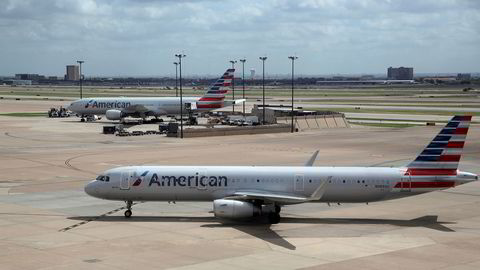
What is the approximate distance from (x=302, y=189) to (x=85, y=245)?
13.4 m

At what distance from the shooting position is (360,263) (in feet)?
106

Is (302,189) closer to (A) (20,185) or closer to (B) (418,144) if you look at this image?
(A) (20,185)

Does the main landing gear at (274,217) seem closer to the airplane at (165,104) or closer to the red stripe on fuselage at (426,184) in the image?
the red stripe on fuselage at (426,184)

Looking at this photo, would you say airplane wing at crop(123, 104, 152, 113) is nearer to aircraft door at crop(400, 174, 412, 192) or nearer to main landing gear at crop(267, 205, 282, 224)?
main landing gear at crop(267, 205, 282, 224)

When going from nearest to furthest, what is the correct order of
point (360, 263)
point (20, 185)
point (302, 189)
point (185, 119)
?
1. point (360, 263)
2. point (302, 189)
3. point (20, 185)
4. point (185, 119)

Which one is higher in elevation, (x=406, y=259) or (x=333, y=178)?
(x=333, y=178)

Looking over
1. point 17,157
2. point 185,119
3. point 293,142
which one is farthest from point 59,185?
point 185,119

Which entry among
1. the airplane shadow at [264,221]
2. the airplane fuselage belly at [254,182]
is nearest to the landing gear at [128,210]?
the airplane shadow at [264,221]

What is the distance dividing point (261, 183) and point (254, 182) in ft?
1.40

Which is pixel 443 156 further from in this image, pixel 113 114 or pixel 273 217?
pixel 113 114

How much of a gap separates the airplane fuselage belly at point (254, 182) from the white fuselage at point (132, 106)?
87611 mm

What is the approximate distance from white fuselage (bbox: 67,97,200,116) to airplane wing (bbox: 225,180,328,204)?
3526 inches

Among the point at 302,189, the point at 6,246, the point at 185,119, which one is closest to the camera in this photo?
the point at 6,246

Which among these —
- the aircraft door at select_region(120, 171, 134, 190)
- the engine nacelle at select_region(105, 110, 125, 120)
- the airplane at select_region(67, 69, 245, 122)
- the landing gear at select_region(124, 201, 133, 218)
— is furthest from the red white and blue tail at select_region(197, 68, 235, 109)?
the aircraft door at select_region(120, 171, 134, 190)
